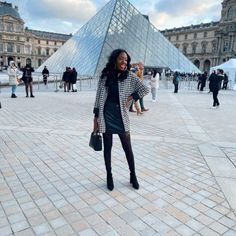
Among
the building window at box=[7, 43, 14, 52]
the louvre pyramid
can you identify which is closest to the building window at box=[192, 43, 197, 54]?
the louvre pyramid

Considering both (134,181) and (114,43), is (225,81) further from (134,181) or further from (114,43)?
(134,181)

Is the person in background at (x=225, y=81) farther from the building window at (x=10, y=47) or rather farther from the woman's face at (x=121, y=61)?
the building window at (x=10, y=47)

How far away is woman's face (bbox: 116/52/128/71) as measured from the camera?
2.75 m

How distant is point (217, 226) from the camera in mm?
2359

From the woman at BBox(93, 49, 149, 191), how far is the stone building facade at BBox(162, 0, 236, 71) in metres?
69.6

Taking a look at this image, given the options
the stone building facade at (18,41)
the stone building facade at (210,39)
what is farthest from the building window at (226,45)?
the stone building facade at (18,41)

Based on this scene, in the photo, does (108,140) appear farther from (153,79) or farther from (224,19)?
(224,19)

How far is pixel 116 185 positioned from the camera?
3150 millimetres

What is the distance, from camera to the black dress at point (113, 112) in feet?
9.19

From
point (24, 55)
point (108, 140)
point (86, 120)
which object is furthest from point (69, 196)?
point (24, 55)

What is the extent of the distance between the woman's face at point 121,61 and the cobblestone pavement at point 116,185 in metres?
1.47

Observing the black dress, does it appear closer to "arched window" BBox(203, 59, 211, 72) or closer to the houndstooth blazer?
the houndstooth blazer

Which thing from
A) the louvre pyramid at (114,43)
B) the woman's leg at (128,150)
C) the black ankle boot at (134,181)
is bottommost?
the black ankle boot at (134,181)

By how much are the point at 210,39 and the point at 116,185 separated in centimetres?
8302
